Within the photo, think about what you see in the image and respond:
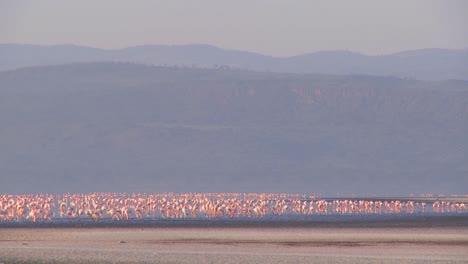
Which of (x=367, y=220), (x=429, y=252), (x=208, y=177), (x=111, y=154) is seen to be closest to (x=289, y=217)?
(x=367, y=220)

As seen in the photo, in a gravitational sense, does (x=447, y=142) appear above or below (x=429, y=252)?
above

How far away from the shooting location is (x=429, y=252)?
49594mm

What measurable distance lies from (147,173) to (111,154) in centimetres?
1116

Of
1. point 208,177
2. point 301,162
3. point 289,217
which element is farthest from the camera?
point 301,162

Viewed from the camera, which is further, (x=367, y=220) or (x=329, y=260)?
(x=367, y=220)

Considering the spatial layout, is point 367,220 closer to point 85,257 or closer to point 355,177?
point 85,257

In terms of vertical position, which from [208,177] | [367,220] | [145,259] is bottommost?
[145,259]

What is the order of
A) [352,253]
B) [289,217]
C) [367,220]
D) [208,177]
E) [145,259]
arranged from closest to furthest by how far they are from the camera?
[145,259]
[352,253]
[367,220]
[289,217]
[208,177]

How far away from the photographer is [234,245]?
5347 centimetres

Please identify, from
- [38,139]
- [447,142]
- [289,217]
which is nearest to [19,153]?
[38,139]

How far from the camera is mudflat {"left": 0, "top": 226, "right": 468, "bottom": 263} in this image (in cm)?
4581

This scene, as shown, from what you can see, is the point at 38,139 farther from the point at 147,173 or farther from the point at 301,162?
the point at 301,162

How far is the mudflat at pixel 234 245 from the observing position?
45.8 meters

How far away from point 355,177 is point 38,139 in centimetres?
4434
